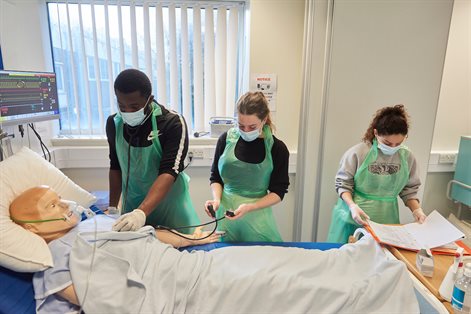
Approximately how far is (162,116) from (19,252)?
75 centimetres

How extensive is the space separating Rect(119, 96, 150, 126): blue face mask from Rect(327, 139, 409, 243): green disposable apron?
1.15 meters

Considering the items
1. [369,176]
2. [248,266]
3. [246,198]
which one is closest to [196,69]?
[246,198]

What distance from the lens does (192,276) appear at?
1046 millimetres

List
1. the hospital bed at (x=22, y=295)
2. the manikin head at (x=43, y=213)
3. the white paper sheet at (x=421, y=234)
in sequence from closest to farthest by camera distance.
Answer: the hospital bed at (x=22, y=295)
the manikin head at (x=43, y=213)
the white paper sheet at (x=421, y=234)

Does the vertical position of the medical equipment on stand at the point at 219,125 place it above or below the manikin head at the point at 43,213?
above

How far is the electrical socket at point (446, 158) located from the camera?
1.85 m

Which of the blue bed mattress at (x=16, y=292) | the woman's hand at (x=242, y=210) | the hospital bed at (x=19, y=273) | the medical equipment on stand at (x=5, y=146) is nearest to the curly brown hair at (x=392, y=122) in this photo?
the hospital bed at (x=19, y=273)

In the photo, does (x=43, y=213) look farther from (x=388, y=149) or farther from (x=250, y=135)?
(x=388, y=149)

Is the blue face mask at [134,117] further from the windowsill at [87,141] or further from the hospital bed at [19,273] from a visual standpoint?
the windowsill at [87,141]

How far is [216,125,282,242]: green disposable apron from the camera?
58.9 inches

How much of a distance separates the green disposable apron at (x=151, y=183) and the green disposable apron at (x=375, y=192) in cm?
→ 85

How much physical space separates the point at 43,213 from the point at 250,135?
914 millimetres

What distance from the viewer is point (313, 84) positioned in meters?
2.01

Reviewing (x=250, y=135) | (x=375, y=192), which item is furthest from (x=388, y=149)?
(x=250, y=135)
